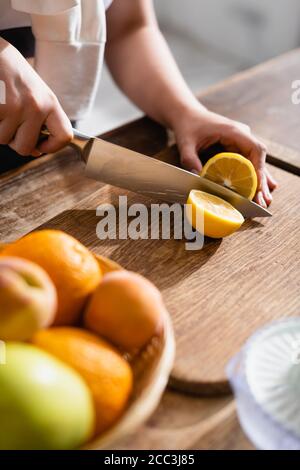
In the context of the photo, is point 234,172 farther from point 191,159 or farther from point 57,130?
point 57,130

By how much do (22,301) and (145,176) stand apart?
0.46 metres

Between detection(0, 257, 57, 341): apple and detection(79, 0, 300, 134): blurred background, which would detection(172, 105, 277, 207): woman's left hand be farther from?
detection(79, 0, 300, 134): blurred background

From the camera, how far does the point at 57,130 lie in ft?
2.83

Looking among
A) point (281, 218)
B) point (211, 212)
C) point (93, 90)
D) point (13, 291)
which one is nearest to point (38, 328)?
point (13, 291)

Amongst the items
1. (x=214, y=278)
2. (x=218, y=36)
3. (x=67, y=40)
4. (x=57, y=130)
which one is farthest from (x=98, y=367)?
(x=218, y=36)

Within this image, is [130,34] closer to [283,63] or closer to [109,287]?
[283,63]

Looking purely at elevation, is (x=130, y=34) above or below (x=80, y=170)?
above

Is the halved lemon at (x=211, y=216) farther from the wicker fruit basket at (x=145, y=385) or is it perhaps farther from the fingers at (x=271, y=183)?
the wicker fruit basket at (x=145, y=385)

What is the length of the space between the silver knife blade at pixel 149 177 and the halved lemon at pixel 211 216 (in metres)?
0.03

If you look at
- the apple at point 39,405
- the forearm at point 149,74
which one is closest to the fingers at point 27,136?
the forearm at point 149,74

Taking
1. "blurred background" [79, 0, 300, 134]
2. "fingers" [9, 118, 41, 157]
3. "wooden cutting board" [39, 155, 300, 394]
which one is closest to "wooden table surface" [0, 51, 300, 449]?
"wooden cutting board" [39, 155, 300, 394]

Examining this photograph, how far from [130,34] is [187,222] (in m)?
0.50

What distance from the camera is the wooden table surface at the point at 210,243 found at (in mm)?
610

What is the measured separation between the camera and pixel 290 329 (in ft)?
2.15
